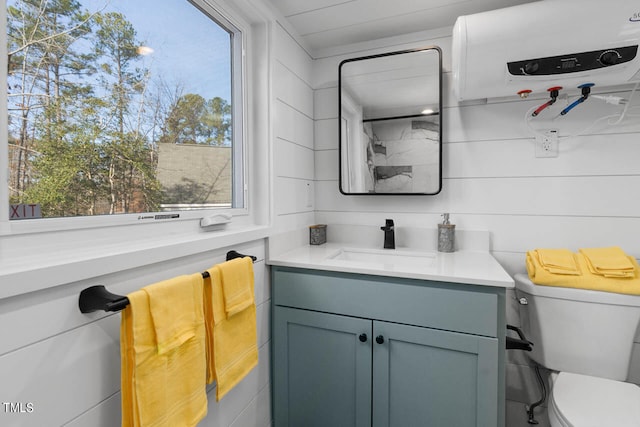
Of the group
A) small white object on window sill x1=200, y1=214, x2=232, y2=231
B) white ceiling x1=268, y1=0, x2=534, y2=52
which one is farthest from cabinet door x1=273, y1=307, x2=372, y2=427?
white ceiling x1=268, y1=0, x2=534, y2=52

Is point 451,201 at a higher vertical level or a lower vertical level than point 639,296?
higher

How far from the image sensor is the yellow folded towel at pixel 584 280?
1213 mm

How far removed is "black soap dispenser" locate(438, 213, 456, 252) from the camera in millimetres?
1609

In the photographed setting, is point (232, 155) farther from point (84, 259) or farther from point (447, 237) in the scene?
point (447, 237)

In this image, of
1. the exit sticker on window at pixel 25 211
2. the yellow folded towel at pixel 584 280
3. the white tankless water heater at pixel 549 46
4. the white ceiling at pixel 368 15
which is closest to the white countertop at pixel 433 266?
the yellow folded towel at pixel 584 280

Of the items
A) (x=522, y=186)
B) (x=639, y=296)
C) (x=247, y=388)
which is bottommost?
(x=247, y=388)

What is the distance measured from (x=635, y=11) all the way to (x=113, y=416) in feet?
6.52

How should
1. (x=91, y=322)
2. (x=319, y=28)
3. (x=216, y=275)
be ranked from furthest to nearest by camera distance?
1. (x=319, y=28)
2. (x=216, y=275)
3. (x=91, y=322)

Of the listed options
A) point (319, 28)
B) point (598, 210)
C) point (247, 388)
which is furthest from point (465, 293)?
point (319, 28)

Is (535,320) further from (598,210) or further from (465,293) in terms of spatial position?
(598,210)

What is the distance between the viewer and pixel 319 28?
168 cm

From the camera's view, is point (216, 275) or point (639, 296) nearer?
point (216, 275)

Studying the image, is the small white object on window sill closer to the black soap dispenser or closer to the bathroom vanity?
the bathroom vanity

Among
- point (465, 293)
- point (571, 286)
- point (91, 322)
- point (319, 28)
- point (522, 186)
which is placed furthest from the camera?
point (319, 28)
